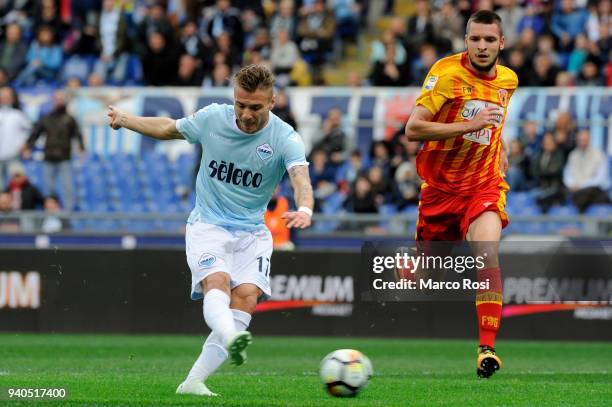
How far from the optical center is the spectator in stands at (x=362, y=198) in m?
19.0

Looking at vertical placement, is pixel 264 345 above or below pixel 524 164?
below

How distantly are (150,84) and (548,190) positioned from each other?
753cm

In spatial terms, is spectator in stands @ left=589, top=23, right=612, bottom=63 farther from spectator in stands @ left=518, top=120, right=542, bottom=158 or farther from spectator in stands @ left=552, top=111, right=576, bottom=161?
spectator in stands @ left=518, top=120, right=542, bottom=158

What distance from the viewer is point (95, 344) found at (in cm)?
1581

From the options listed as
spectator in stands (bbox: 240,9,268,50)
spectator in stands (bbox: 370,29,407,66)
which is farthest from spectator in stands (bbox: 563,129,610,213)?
spectator in stands (bbox: 240,9,268,50)

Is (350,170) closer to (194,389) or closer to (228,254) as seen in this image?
(228,254)

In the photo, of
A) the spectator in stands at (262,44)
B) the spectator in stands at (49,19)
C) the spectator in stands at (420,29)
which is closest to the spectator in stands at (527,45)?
the spectator in stands at (420,29)

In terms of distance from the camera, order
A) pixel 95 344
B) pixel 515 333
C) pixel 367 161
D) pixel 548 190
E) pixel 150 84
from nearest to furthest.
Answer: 1. pixel 95 344
2. pixel 515 333
3. pixel 548 190
4. pixel 367 161
5. pixel 150 84

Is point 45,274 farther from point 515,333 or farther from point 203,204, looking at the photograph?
point 203,204

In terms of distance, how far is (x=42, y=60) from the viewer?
78.3 feet

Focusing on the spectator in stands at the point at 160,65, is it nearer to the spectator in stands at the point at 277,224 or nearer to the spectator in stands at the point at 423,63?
the spectator in stands at the point at 423,63

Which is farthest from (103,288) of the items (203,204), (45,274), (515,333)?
(203,204)

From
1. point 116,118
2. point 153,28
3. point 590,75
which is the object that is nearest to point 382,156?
point 590,75

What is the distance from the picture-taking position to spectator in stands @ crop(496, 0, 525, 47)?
843 inches
